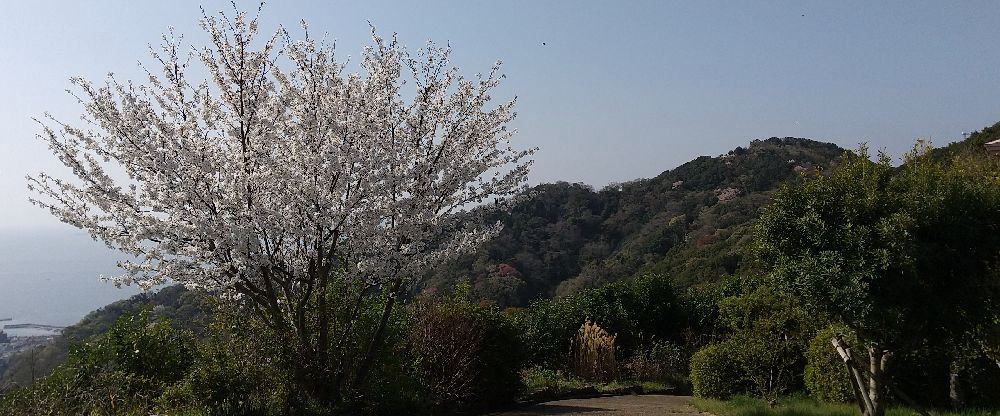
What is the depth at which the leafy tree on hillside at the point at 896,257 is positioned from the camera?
5707mm

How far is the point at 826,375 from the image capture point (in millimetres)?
8594

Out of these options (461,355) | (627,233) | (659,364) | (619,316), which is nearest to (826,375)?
(659,364)

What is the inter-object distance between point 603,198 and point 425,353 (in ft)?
167

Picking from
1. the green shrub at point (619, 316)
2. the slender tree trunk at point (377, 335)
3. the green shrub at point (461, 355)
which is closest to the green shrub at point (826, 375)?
the green shrub at point (461, 355)

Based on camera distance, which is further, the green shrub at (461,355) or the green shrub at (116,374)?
the green shrub at (461,355)

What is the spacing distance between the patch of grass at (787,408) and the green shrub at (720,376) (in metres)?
0.32

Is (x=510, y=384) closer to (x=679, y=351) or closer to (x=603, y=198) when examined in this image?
(x=679, y=351)

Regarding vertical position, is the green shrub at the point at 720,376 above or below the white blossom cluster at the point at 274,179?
below

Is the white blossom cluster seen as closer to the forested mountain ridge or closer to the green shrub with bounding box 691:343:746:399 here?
the green shrub with bounding box 691:343:746:399

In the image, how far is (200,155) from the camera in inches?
264

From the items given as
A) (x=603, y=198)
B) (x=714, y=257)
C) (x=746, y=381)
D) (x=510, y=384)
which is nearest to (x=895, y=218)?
(x=746, y=381)

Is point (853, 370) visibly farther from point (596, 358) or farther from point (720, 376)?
point (596, 358)

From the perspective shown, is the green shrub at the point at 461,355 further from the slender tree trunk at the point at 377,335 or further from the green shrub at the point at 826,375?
the green shrub at the point at 826,375

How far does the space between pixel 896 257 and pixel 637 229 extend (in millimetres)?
45856
